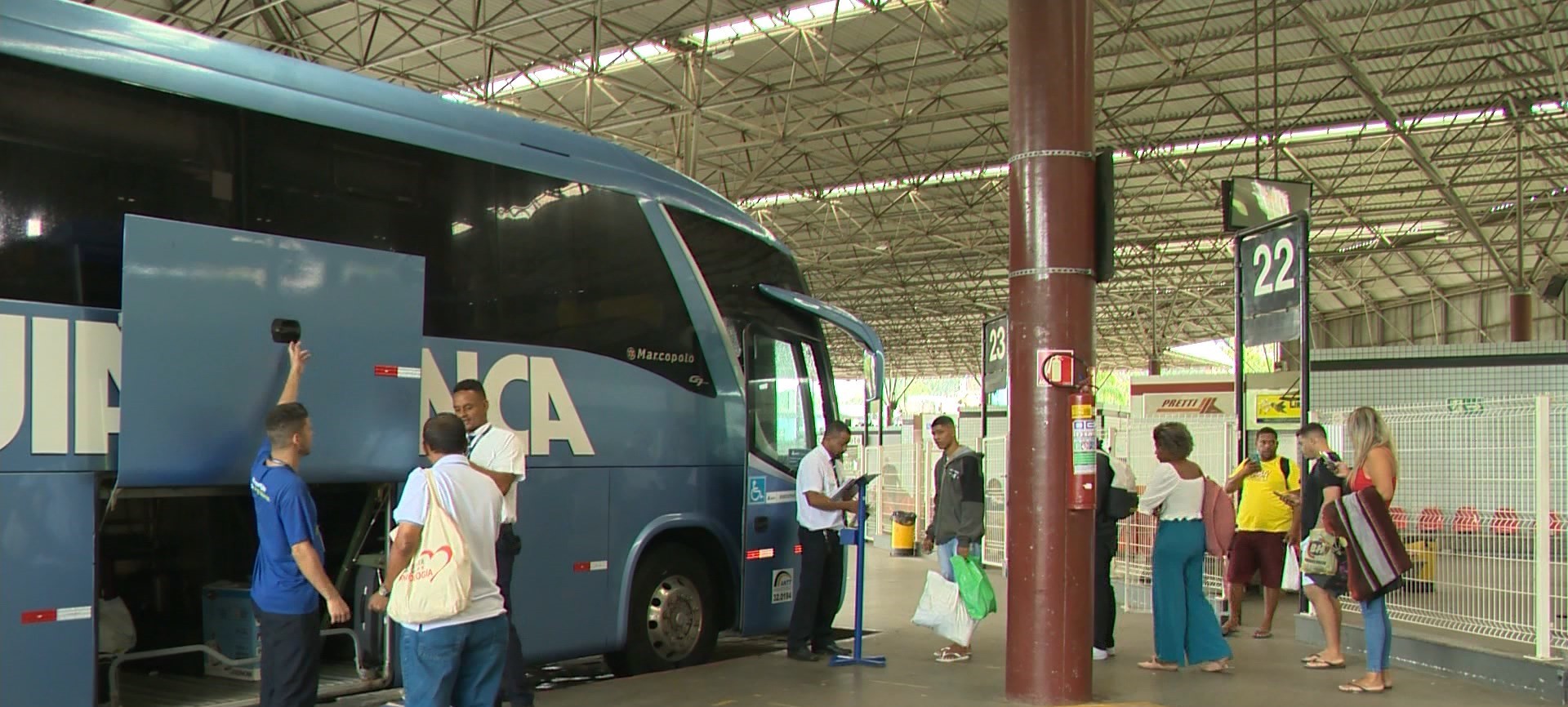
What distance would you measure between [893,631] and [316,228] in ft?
21.1

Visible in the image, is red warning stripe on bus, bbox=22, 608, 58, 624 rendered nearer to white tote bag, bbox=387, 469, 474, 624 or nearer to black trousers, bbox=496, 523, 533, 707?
white tote bag, bbox=387, 469, 474, 624

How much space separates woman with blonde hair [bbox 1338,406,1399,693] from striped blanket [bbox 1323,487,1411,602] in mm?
76

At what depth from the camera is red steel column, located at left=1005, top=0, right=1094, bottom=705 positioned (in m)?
7.12

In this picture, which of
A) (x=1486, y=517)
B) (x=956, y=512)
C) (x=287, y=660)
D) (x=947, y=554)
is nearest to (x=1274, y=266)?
(x=1486, y=517)

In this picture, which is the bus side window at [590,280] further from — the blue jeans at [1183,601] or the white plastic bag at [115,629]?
the blue jeans at [1183,601]

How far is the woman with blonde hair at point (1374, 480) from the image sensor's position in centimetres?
769

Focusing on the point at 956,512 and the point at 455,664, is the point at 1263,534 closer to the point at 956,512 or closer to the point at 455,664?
the point at 956,512

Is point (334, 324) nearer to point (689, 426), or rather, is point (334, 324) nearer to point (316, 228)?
point (316, 228)

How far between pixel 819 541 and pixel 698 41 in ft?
45.4

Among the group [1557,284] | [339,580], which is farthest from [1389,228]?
[339,580]

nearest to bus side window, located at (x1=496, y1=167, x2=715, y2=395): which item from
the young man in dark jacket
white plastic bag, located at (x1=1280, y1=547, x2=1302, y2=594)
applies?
the young man in dark jacket

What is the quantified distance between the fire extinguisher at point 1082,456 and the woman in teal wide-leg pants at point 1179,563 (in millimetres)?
1255

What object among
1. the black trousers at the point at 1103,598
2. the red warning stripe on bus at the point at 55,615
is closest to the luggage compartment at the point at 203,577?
the red warning stripe on bus at the point at 55,615

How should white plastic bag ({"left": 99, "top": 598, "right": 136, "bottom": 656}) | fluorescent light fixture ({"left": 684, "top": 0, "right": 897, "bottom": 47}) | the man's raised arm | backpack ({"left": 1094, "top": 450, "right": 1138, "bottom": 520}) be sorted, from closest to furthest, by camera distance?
the man's raised arm, white plastic bag ({"left": 99, "top": 598, "right": 136, "bottom": 656}), backpack ({"left": 1094, "top": 450, "right": 1138, "bottom": 520}), fluorescent light fixture ({"left": 684, "top": 0, "right": 897, "bottom": 47})
